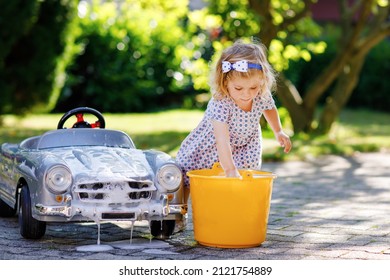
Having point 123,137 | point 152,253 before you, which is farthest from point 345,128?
point 152,253

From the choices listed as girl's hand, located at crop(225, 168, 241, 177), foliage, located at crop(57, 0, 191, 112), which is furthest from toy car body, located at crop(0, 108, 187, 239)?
foliage, located at crop(57, 0, 191, 112)

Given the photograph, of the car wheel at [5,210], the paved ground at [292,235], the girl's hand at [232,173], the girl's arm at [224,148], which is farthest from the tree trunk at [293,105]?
the girl's hand at [232,173]

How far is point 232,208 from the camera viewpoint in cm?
488

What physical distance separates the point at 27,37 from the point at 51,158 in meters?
8.88

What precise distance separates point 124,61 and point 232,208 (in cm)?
1341

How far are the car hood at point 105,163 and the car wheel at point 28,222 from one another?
0.98 feet

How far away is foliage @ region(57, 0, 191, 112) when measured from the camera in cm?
1764

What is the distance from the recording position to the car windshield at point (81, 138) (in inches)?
225

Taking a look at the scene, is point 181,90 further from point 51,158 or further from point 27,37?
point 51,158

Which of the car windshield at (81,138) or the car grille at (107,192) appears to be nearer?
the car grille at (107,192)

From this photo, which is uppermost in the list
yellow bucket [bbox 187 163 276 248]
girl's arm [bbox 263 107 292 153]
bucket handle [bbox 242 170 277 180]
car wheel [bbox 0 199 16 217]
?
girl's arm [bbox 263 107 292 153]

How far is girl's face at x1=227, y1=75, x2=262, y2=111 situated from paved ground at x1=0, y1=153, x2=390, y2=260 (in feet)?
3.06

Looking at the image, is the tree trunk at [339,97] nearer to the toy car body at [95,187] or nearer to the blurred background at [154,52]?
the blurred background at [154,52]

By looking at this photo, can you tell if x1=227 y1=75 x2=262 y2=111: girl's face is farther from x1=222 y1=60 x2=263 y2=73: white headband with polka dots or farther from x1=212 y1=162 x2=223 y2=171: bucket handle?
x1=212 y1=162 x2=223 y2=171: bucket handle
